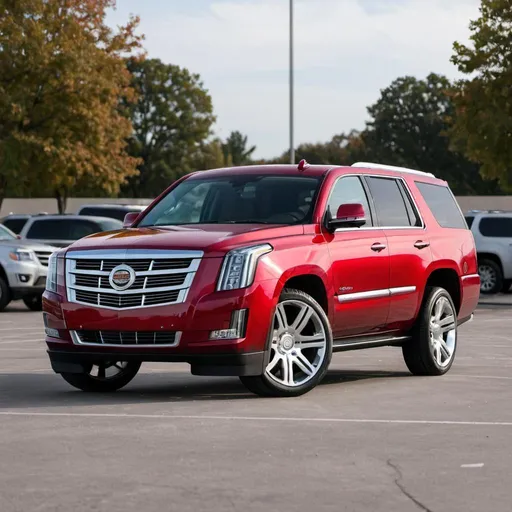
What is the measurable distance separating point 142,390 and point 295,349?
1.51 metres

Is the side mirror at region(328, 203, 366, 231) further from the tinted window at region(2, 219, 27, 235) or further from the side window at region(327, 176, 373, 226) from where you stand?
the tinted window at region(2, 219, 27, 235)

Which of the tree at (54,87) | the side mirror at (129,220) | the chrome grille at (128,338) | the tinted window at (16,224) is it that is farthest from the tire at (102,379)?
the tree at (54,87)

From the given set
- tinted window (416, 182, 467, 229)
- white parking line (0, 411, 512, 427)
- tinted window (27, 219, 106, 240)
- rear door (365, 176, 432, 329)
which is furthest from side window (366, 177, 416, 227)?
tinted window (27, 219, 106, 240)

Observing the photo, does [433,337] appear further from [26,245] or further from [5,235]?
[5,235]

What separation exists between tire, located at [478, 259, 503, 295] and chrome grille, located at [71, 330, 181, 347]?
848 inches

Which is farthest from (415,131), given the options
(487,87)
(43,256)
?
(43,256)

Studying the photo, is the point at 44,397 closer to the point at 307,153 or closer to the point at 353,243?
the point at 353,243

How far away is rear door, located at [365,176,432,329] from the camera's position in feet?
39.9

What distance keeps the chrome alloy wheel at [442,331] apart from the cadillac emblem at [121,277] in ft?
10.8

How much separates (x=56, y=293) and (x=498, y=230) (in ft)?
71.7

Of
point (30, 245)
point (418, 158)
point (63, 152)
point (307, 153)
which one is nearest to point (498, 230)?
point (30, 245)

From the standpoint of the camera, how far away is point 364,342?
11836mm

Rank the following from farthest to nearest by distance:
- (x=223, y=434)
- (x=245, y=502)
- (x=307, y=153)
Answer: (x=307, y=153), (x=223, y=434), (x=245, y=502)

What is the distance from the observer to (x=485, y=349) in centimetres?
1625
